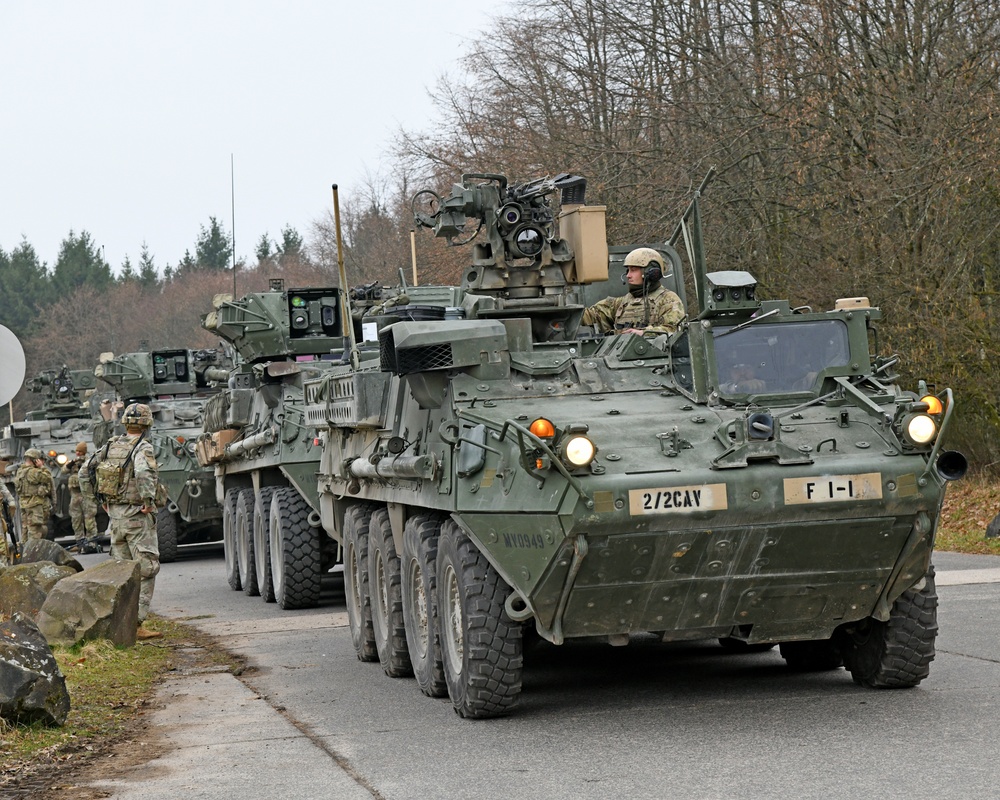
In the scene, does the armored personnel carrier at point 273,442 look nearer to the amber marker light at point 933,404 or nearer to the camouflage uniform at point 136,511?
the camouflage uniform at point 136,511

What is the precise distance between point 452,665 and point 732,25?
17651 millimetres

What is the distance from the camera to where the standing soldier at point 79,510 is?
24.3m

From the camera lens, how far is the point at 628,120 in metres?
25.5

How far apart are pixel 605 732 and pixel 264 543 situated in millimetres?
9185

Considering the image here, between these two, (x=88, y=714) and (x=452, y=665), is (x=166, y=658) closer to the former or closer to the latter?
(x=88, y=714)

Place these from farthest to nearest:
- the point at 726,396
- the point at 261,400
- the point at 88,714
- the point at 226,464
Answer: the point at 226,464 → the point at 261,400 → the point at 88,714 → the point at 726,396

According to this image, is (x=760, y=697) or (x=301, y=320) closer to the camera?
(x=760, y=697)

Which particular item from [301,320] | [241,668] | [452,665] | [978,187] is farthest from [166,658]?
[978,187]

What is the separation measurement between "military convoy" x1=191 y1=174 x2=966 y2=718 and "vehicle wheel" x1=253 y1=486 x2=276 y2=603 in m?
5.59

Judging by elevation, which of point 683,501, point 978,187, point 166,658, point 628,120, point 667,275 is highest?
point 628,120

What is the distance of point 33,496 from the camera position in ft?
76.9

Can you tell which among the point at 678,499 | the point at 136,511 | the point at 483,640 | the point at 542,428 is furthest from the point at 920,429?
the point at 136,511

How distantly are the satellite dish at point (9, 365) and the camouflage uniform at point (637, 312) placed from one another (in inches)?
143

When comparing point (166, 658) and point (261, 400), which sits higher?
point (261, 400)
